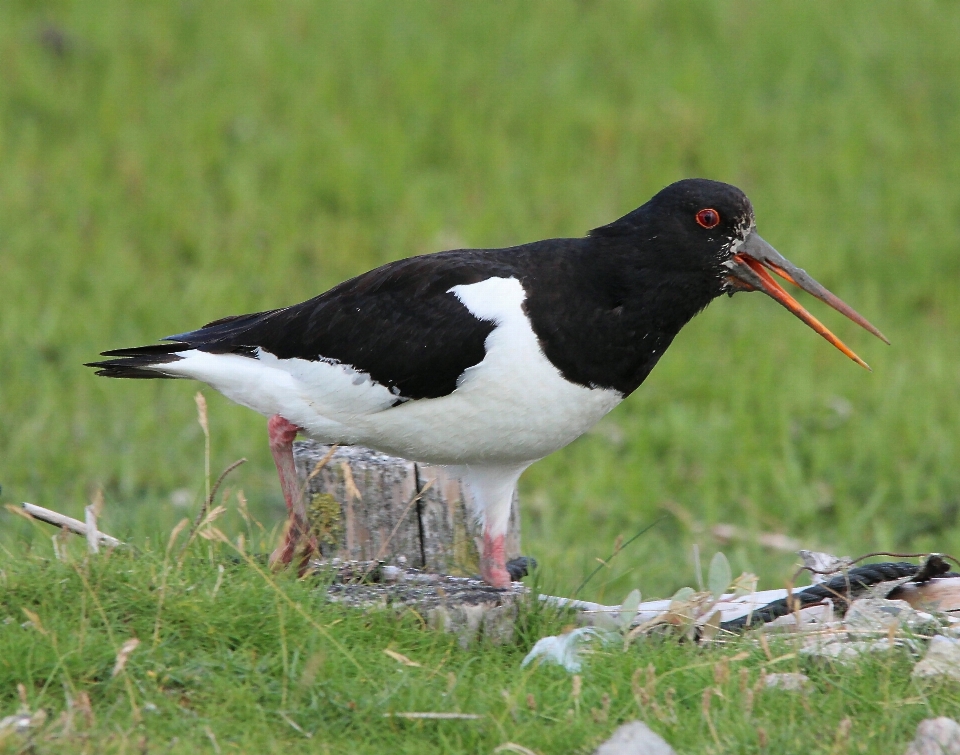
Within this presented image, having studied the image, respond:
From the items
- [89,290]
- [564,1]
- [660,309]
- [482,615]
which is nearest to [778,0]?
[564,1]

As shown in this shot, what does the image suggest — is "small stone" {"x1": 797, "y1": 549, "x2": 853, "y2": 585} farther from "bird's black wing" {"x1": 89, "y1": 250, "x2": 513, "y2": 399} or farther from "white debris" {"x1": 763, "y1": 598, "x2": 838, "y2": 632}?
"bird's black wing" {"x1": 89, "y1": 250, "x2": 513, "y2": 399}

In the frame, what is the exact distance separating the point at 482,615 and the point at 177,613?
1.01 meters

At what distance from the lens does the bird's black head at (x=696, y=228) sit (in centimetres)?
444

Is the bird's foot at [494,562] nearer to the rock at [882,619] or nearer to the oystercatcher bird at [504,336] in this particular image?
the oystercatcher bird at [504,336]

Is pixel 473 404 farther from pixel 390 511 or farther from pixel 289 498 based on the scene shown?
pixel 289 498

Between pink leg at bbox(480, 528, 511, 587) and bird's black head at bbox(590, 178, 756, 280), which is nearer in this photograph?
bird's black head at bbox(590, 178, 756, 280)

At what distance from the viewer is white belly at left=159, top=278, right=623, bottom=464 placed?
427 centimetres

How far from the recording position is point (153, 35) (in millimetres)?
11555

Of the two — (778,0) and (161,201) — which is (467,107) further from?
(778,0)

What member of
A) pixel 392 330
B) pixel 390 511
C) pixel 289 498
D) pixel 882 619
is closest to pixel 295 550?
pixel 289 498

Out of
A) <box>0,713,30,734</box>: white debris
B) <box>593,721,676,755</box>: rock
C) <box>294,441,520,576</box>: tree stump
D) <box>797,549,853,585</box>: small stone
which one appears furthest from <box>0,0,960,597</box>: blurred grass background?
<box>0,713,30,734</box>: white debris

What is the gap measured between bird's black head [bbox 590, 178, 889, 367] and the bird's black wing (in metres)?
0.49

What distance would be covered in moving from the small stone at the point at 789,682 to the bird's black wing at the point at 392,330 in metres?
1.41

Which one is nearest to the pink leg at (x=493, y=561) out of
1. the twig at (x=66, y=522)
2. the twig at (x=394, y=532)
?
the twig at (x=394, y=532)
